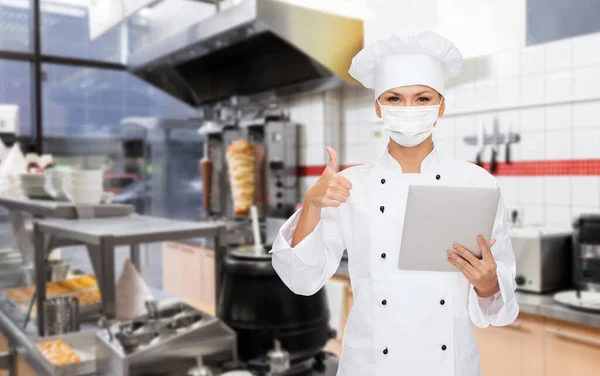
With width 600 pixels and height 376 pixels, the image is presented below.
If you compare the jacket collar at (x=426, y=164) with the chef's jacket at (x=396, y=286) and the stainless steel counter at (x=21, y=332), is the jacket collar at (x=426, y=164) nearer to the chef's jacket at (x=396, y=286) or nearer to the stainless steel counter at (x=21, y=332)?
the chef's jacket at (x=396, y=286)

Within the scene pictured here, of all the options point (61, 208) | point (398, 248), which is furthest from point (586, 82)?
point (61, 208)

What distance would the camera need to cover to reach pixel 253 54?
15.2 feet

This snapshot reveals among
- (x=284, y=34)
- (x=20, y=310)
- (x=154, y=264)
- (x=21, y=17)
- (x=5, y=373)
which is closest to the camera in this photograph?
(x=5, y=373)

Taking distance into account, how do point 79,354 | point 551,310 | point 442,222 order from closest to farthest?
point 442,222 → point 79,354 → point 551,310

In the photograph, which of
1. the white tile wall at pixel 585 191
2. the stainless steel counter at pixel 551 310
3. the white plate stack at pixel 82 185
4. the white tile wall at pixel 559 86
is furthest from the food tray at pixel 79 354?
the white tile wall at pixel 559 86

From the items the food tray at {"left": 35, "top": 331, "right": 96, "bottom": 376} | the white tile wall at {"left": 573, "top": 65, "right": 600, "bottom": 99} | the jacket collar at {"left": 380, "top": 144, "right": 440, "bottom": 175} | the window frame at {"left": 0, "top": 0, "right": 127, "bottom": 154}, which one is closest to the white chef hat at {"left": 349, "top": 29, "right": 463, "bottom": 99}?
the jacket collar at {"left": 380, "top": 144, "right": 440, "bottom": 175}

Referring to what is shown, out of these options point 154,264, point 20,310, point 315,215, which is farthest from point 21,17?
point 315,215

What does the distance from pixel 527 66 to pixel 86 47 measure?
405 cm

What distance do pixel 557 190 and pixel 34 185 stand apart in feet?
8.86

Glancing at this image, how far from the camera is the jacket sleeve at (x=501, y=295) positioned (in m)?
1.06

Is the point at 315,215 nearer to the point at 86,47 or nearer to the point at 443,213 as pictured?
the point at 443,213

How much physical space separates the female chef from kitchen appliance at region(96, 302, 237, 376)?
0.58 m

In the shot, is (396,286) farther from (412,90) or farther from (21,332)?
(21,332)

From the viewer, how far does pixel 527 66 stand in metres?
3.05
